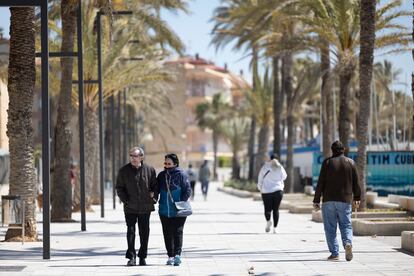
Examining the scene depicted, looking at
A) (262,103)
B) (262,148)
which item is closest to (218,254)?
(262,148)

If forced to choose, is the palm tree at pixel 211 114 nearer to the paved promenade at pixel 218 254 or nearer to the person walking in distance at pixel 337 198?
the paved promenade at pixel 218 254

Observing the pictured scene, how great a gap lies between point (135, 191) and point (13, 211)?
4557 mm

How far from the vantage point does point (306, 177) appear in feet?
160

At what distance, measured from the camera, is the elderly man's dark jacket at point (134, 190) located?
1392 centimetres

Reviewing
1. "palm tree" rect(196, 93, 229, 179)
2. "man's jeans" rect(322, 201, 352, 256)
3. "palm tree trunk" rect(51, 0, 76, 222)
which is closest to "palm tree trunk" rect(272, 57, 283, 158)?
"palm tree trunk" rect(51, 0, 76, 222)

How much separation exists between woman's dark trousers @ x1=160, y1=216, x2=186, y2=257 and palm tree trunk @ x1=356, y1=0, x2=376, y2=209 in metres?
10.3

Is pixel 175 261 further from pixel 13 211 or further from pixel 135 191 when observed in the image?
pixel 13 211

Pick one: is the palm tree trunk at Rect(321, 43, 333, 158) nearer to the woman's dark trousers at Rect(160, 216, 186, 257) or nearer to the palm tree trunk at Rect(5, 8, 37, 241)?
the palm tree trunk at Rect(5, 8, 37, 241)

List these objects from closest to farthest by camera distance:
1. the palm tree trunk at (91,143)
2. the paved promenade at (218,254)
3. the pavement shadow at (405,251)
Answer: the paved promenade at (218,254), the pavement shadow at (405,251), the palm tree trunk at (91,143)

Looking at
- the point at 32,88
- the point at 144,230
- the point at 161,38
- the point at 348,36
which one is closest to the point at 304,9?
the point at 348,36

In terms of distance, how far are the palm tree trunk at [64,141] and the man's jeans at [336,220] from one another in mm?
12372

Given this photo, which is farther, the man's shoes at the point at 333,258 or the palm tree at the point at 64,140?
the palm tree at the point at 64,140

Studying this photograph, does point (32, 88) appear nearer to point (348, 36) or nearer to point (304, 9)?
point (348, 36)

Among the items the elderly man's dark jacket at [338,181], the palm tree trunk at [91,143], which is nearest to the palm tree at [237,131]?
the palm tree trunk at [91,143]
